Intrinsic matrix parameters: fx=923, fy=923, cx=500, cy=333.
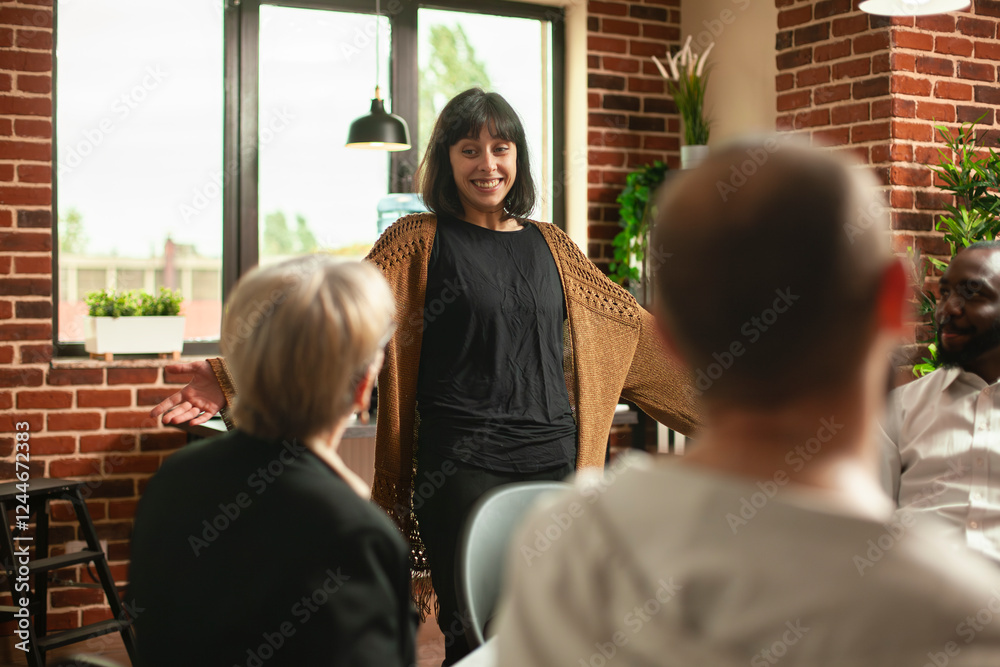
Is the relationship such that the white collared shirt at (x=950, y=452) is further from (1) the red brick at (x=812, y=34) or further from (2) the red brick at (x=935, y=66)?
(1) the red brick at (x=812, y=34)

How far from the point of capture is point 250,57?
3.96 metres

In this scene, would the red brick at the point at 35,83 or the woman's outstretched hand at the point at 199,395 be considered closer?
the woman's outstretched hand at the point at 199,395

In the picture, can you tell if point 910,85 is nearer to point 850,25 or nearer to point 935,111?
point 935,111

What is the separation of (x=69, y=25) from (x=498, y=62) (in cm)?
188

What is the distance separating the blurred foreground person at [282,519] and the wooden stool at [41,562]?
2110 millimetres

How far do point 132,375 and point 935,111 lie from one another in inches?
126

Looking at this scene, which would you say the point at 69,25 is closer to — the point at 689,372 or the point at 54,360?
the point at 54,360

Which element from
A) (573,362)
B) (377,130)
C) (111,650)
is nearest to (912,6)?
(573,362)

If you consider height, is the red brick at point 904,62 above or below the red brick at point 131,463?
above

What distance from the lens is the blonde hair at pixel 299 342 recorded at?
1086mm

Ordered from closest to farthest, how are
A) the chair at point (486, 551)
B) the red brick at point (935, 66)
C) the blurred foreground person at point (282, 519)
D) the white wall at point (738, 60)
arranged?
1. the blurred foreground person at point (282, 519)
2. the chair at point (486, 551)
3. the red brick at point (935, 66)
4. the white wall at point (738, 60)

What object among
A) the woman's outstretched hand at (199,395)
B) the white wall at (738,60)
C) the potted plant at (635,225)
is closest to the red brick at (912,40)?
the white wall at (738,60)

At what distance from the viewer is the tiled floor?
3.08 m

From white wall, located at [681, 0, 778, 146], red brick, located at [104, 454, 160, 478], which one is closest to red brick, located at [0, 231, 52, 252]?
red brick, located at [104, 454, 160, 478]
